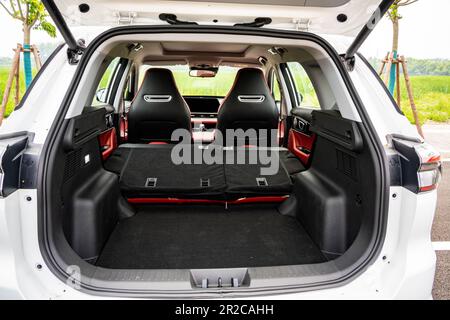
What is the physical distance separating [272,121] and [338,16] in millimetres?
1758

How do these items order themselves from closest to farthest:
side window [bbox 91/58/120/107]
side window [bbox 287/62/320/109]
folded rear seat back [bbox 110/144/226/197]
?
1. folded rear seat back [bbox 110/144/226/197]
2. side window [bbox 287/62/320/109]
3. side window [bbox 91/58/120/107]

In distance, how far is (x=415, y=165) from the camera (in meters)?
1.49

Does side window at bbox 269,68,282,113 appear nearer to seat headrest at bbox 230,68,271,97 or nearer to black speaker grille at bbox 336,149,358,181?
seat headrest at bbox 230,68,271,97

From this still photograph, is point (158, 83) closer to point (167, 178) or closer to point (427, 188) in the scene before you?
point (167, 178)

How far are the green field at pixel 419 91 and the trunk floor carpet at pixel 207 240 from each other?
5.05 ft

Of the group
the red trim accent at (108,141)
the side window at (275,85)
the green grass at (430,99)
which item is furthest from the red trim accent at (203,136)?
the green grass at (430,99)

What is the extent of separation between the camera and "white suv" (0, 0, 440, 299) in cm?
148

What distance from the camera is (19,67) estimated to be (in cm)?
579

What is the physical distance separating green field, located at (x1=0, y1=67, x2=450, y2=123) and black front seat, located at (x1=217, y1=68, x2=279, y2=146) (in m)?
0.47

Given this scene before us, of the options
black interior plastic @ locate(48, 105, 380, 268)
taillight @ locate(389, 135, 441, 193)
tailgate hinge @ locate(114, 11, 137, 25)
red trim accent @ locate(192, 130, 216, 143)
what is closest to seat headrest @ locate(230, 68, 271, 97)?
black interior plastic @ locate(48, 105, 380, 268)

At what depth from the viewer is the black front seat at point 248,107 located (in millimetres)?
3512

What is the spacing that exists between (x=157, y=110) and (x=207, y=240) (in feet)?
5.11

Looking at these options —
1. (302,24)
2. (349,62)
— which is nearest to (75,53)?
(302,24)
